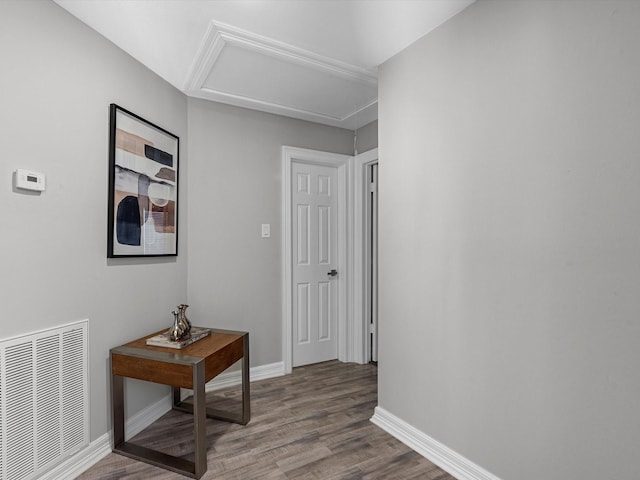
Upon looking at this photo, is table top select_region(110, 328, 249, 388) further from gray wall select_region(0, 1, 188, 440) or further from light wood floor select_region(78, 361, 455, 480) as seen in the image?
light wood floor select_region(78, 361, 455, 480)

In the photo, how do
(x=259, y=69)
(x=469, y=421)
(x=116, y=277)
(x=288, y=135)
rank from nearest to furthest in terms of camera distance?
1. (x=469, y=421)
2. (x=116, y=277)
3. (x=259, y=69)
4. (x=288, y=135)

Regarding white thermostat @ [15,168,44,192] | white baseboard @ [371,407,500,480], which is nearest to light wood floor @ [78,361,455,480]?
white baseboard @ [371,407,500,480]

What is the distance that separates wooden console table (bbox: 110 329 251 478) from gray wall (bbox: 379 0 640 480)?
1155mm

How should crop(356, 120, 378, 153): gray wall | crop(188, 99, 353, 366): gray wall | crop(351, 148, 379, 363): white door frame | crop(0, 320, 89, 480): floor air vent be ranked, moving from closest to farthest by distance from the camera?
crop(0, 320, 89, 480): floor air vent < crop(188, 99, 353, 366): gray wall < crop(356, 120, 378, 153): gray wall < crop(351, 148, 379, 363): white door frame

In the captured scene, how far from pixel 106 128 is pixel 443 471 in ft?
8.75

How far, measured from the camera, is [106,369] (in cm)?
210

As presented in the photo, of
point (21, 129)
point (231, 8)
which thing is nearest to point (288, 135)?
point (231, 8)

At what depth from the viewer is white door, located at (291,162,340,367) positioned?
11.3ft

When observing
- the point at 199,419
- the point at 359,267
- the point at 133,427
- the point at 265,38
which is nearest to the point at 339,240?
the point at 359,267

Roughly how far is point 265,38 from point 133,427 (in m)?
2.52

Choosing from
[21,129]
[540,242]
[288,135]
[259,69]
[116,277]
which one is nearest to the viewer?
[540,242]

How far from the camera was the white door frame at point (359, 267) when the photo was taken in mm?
3578

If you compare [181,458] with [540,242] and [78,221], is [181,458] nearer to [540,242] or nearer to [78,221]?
[78,221]

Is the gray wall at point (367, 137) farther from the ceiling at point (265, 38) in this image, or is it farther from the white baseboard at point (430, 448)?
the white baseboard at point (430, 448)
